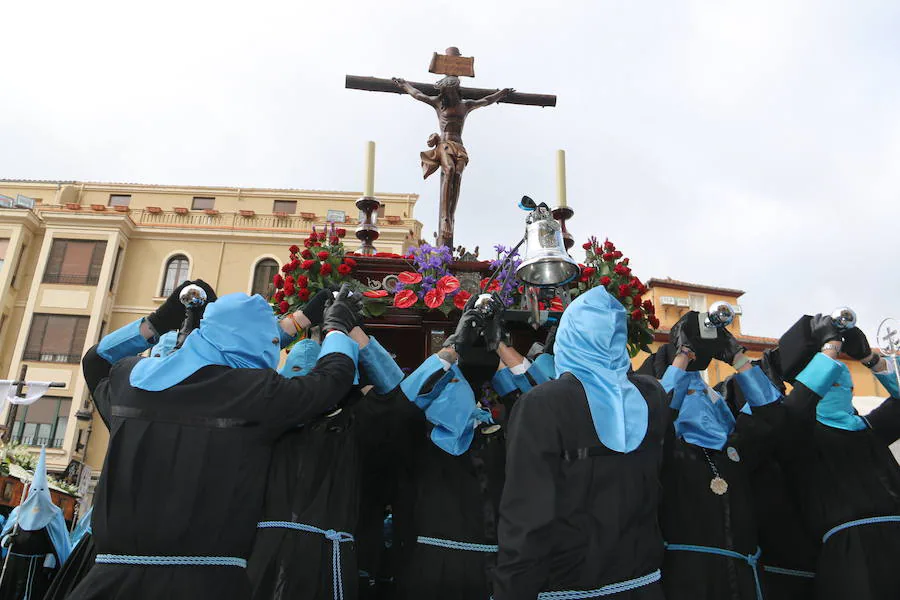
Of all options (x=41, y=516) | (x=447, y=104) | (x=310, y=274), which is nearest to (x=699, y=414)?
(x=310, y=274)

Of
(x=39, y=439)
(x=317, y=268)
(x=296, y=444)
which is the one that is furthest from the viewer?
(x=39, y=439)

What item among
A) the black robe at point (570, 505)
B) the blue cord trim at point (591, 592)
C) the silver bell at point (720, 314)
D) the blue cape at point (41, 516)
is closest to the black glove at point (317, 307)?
the black robe at point (570, 505)

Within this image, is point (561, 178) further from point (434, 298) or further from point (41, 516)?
point (41, 516)

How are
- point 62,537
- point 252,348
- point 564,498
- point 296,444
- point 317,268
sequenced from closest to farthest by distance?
point 564,498, point 252,348, point 296,444, point 317,268, point 62,537

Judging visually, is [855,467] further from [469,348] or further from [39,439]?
[39,439]

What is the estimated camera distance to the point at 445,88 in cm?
579

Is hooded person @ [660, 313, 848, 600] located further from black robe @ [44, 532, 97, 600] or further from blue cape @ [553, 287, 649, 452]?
black robe @ [44, 532, 97, 600]

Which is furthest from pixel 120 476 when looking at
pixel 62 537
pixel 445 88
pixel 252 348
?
pixel 62 537

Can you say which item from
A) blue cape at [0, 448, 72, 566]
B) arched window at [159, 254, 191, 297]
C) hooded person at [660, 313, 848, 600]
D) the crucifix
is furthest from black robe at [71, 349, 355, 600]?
arched window at [159, 254, 191, 297]

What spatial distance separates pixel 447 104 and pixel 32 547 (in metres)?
5.62

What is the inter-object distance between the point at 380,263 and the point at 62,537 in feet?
15.0

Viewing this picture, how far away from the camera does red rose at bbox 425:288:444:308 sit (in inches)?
167

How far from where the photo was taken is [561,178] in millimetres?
5465

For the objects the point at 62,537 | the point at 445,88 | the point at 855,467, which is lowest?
the point at 62,537
